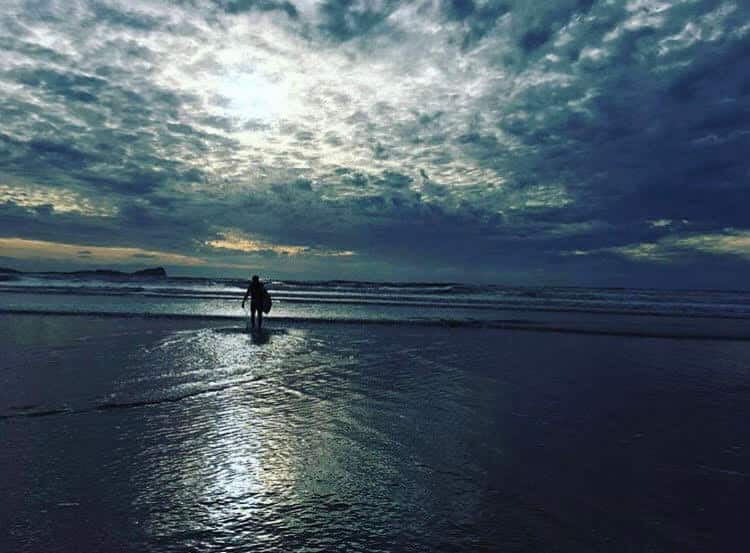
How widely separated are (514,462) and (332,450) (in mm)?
2552

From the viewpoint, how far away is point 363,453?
6.33 m

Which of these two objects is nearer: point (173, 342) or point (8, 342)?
point (8, 342)

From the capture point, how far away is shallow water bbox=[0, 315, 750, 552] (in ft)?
14.2

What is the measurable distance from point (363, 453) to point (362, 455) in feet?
0.25

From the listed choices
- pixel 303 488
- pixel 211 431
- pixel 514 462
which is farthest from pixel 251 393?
pixel 514 462

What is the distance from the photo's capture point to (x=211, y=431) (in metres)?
7.05

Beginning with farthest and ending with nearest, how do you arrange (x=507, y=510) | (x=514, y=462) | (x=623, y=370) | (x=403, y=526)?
1. (x=623, y=370)
2. (x=514, y=462)
3. (x=507, y=510)
4. (x=403, y=526)

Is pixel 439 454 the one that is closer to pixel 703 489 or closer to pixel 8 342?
pixel 703 489

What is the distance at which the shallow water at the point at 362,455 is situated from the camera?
4.32 meters

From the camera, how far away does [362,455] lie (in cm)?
626

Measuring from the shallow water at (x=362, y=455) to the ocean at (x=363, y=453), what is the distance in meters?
0.03

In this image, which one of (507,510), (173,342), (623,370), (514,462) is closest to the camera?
(507,510)

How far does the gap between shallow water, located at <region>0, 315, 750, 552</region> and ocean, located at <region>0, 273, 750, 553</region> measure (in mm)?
29

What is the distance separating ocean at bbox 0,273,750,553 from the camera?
4320mm
